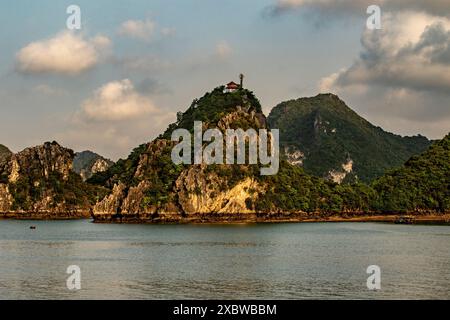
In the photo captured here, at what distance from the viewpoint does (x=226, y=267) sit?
2231 inches

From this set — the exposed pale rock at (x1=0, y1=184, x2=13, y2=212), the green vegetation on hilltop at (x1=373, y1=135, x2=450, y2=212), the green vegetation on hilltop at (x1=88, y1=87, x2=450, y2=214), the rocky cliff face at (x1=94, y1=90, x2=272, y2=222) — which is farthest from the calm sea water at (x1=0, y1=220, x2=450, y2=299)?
the exposed pale rock at (x1=0, y1=184, x2=13, y2=212)

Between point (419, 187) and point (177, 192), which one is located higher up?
point (419, 187)

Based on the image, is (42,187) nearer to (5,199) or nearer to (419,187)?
(5,199)

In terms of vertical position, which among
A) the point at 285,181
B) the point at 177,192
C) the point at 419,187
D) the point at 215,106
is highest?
the point at 215,106

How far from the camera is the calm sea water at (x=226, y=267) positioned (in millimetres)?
42938

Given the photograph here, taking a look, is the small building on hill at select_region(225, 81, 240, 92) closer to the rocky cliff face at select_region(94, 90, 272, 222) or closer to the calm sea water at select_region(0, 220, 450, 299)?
the rocky cliff face at select_region(94, 90, 272, 222)

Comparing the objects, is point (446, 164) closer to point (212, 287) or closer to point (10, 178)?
point (10, 178)

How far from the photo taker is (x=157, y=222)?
13350 centimetres

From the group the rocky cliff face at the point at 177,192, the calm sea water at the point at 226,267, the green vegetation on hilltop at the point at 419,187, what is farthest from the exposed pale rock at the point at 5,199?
the calm sea water at the point at 226,267

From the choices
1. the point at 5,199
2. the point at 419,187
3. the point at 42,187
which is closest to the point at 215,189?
the point at 419,187

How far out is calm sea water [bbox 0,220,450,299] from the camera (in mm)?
42938

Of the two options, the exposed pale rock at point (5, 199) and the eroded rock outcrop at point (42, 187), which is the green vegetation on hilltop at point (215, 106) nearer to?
the eroded rock outcrop at point (42, 187)

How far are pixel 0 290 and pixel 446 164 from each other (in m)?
135
